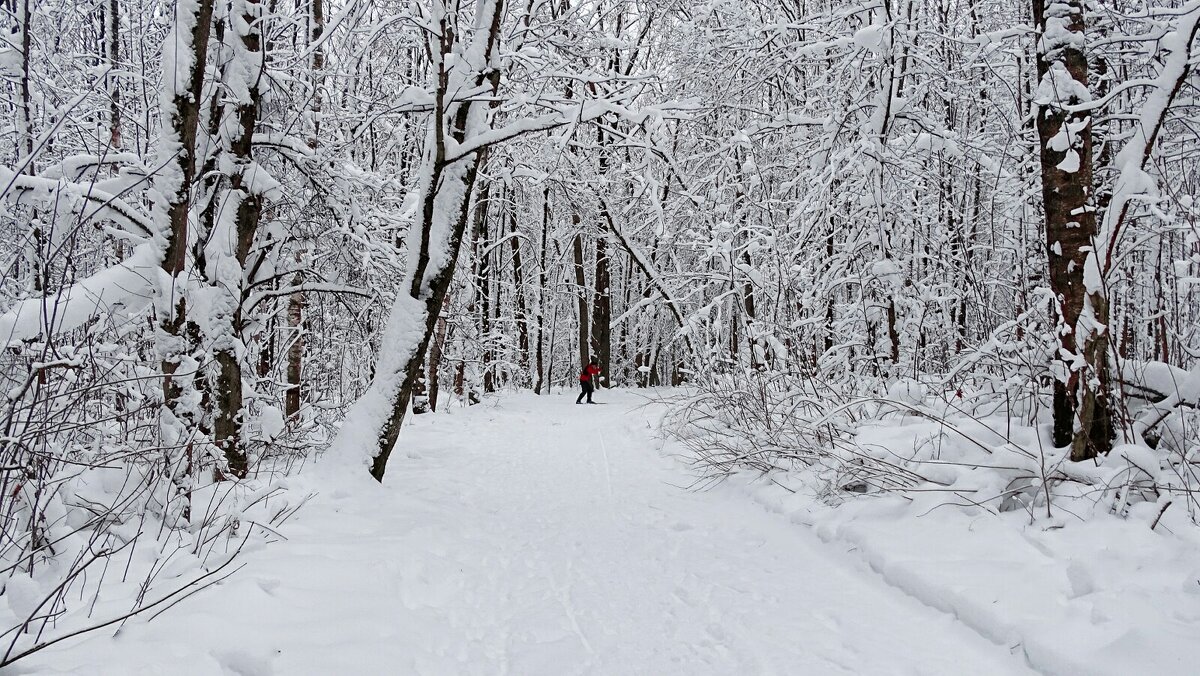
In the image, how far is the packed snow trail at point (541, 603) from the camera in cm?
288

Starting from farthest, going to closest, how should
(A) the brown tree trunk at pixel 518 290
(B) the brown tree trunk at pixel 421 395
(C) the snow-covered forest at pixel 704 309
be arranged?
(A) the brown tree trunk at pixel 518 290, (B) the brown tree trunk at pixel 421 395, (C) the snow-covered forest at pixel 704 309

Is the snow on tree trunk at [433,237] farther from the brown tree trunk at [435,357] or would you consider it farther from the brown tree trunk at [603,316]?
the brown tree trunk at [603,316]

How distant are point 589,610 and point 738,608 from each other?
0.89 m

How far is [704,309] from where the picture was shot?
914 centimetres

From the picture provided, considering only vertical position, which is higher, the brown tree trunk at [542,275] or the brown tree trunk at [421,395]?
the brown tree trunk at [542,275]

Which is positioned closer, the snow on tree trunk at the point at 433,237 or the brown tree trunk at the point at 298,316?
the snow on tree trunk at the point at 433,237

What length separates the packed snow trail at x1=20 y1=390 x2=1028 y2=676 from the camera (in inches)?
114

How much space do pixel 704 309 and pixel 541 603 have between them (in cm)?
584

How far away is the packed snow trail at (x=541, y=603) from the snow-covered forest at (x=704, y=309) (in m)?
0.10

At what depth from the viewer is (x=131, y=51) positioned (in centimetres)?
888

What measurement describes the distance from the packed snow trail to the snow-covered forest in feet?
0.32

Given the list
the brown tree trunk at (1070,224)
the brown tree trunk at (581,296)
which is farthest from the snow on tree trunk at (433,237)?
the brown tree trunk at (581,296)

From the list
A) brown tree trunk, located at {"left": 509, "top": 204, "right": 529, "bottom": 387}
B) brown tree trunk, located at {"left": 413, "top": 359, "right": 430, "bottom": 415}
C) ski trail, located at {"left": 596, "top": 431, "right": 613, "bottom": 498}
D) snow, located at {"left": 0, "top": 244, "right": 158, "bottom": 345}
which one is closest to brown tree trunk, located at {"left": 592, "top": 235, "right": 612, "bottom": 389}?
brown tree trunk, located at {"left": 509, "top": 204, "right": 529, "bottom": 387}

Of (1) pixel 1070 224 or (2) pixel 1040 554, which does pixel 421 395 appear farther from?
(2) pixel 1040 554
